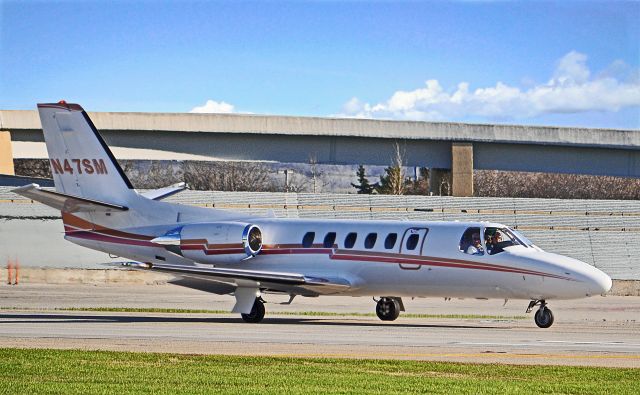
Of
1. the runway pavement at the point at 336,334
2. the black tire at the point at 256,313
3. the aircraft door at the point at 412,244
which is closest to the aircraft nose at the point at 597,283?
the runway pavement at the point at 336,334

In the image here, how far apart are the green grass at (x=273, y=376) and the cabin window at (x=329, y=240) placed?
1096cm

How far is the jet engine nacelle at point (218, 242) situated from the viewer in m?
29.0

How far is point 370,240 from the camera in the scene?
2806 cm

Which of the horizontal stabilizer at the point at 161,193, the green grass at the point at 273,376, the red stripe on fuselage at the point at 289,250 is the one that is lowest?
the green grass at the point at 273,376

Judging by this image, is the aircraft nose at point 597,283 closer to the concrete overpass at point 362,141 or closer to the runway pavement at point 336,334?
the runway pavement at point 336,334

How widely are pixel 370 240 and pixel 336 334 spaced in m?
5.62

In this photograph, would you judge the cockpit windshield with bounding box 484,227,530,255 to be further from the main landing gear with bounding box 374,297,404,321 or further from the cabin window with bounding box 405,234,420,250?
the main landing gear with bounding box 374,297,404,321

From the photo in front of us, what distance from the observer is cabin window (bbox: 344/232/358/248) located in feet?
92.8

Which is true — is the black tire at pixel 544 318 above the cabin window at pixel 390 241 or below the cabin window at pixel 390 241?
below

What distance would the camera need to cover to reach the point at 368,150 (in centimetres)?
6906

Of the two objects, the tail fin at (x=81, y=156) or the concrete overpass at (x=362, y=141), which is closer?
the tail fin at (x=81, y=156)

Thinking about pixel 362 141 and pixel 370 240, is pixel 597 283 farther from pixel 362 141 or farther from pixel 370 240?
pixel 362 141

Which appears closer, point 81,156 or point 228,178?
point 81,156

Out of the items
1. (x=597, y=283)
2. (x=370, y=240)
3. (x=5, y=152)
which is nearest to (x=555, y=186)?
(x=5, y=152)
